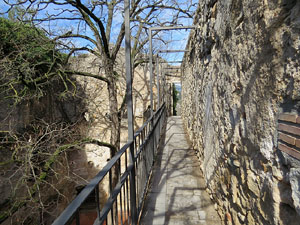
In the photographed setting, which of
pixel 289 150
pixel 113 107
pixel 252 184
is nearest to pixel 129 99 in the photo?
pixel 252 184

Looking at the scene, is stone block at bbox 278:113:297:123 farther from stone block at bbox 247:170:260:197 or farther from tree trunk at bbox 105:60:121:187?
tree trunk at bbox 105:60:121:187

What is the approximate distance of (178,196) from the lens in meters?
2.79

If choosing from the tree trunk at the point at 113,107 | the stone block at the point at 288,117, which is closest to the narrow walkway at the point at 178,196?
the stone block at the point at 288,117

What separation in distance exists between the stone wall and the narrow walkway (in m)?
0.33

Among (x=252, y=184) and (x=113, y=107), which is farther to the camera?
(x=113, y=107)

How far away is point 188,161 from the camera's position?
4031 mm

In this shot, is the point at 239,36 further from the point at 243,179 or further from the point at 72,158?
the point at 72,158

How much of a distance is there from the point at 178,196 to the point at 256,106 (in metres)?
1.92

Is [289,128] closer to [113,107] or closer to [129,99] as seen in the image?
[129,99]

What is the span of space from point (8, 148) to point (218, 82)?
5.29m

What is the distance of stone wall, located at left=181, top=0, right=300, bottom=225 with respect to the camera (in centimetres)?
101

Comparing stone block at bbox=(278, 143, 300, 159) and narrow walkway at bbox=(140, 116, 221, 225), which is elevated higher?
stone block at bbox=(278, 143, 300, 159)

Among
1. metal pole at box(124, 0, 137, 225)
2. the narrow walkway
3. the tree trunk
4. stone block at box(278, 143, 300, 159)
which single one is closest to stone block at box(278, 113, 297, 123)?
stone block at box(278, 143, 300, 159)

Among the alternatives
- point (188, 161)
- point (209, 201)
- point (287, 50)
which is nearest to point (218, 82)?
point (287, 50)
